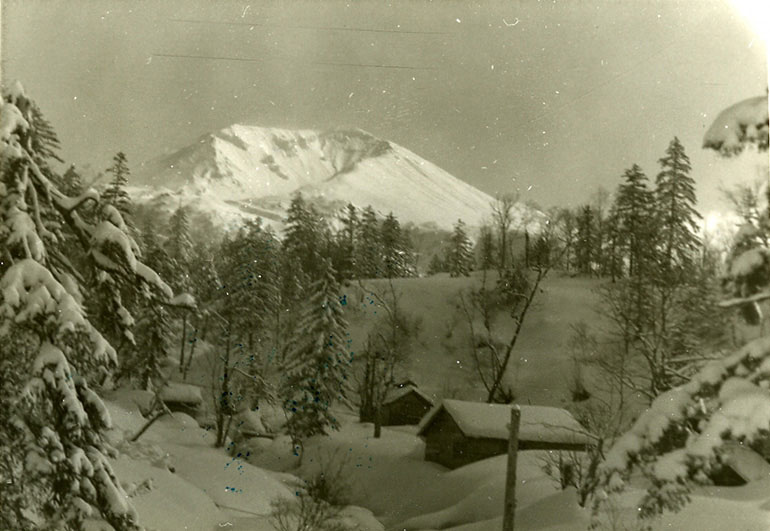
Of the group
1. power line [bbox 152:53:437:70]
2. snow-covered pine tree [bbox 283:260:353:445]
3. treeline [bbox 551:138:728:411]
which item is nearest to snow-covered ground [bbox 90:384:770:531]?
snow-covered pine tree [bbox 283:260:353:445]

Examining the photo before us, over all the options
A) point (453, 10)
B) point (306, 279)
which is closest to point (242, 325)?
point (306, 279)

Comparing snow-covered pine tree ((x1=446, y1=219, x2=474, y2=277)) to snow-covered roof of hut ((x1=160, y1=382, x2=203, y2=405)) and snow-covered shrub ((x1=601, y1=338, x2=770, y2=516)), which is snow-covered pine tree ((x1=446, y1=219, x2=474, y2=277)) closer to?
snow-covered roof of hut ((x1=160, y1=382, x2=203, y2=405))

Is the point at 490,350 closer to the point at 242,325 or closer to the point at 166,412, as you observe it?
the point at 242,325

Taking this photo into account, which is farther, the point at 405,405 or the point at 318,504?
the point at 405,405

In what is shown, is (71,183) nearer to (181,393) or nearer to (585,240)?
Result: (181,393)

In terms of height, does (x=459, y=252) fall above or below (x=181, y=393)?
above

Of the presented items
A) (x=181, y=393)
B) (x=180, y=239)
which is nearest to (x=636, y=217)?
(x=180, y=239)

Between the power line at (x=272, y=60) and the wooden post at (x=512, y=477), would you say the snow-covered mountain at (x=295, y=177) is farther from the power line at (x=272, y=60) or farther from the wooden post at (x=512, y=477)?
the wooden post at (x=512, y=477)
